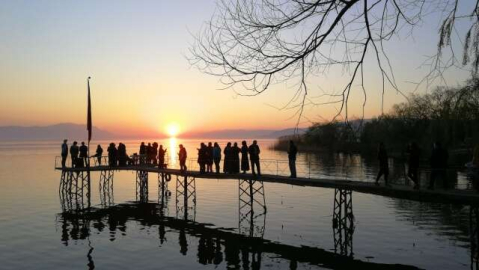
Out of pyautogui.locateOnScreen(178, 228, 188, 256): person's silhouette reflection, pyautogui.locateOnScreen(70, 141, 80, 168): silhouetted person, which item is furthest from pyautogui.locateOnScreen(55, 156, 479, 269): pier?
pyautogui.locateOnScreen(70, 141, 80, 168): silhouetted person

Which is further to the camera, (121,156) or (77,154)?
(121,156)

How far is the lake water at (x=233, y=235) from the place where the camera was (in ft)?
66.1

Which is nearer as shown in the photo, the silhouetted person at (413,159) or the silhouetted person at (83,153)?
the silhouetted person at (413,159)

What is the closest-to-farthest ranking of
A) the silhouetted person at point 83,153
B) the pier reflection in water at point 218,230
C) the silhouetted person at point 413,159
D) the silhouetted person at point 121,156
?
the silhouetted person at point 413,159 → the pier reflection in water at point 218,230 → the silhouetted person at point 83,153 → the silhouetted person at point 121,156

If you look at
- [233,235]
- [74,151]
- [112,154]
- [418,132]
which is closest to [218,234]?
[233,235]

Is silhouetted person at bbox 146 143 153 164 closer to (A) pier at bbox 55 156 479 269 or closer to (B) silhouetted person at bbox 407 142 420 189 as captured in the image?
(A) pier at bbox 55 156 479 269

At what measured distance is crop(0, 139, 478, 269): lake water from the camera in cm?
2014

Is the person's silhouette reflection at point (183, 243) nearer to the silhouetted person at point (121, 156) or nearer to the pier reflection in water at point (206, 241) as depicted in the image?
the pier reflection in water at point (206, 241)

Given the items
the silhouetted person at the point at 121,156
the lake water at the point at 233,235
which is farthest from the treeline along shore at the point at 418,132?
the silhouetted person at the point at 121,156

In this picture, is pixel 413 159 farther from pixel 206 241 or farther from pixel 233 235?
pixel 206 241

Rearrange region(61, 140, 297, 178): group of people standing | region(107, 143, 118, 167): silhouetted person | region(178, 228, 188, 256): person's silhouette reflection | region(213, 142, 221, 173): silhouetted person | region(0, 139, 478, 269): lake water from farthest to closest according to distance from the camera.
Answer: region(107, 143, 118, 167): silhouetted person → region(213, 142, 221, 173): silhouetted person → region(61, 140, 297, 178): group of people standing → region(178, 228, 188, 256): person's silhouette reflection → region(0, 139, 478, 269): lake water

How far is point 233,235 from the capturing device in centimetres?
2589

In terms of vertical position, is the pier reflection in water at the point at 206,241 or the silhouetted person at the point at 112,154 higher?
the silhouetted person at the point at 112,154

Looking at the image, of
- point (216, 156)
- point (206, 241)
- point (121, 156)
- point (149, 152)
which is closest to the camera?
point (206, 241)
